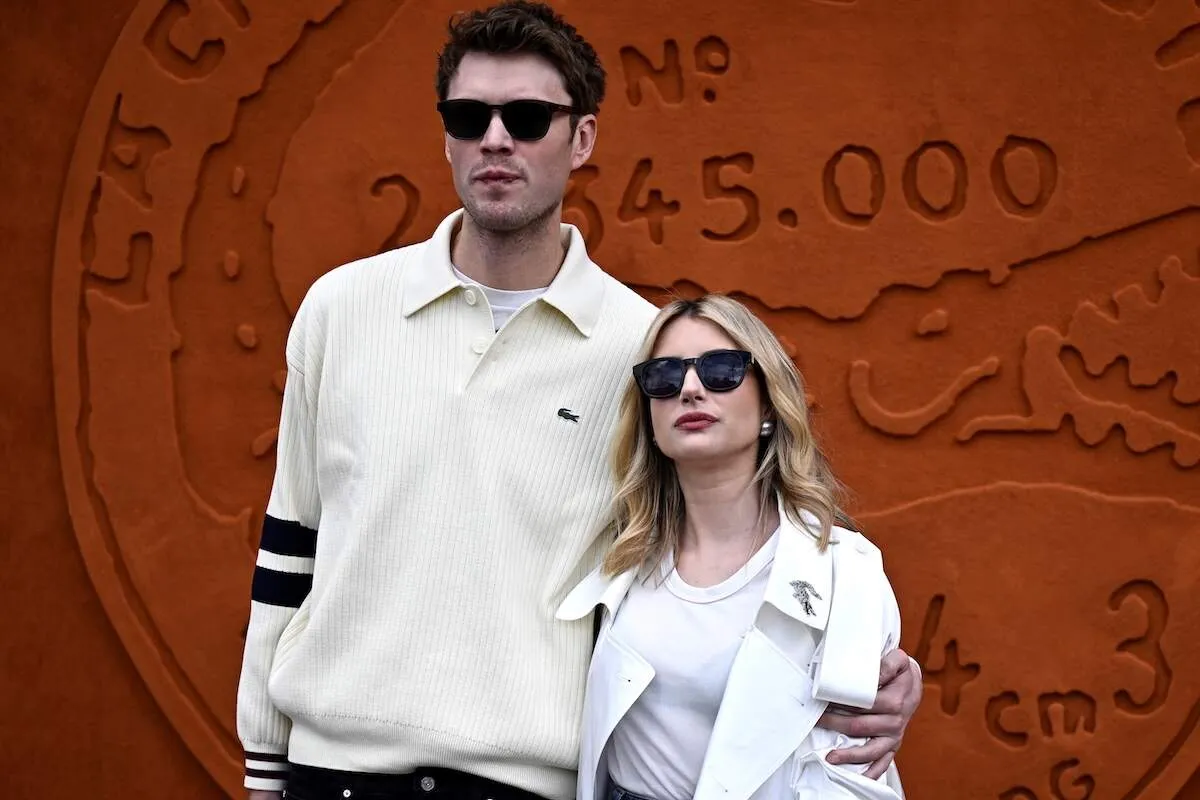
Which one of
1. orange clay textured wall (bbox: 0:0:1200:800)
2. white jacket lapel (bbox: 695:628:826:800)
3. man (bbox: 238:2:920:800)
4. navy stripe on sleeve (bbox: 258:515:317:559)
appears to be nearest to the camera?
white jacket lapel (bbox: 695:628:826:800)

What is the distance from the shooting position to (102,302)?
10.9 ft

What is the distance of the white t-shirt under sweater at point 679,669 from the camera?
6.25 feet

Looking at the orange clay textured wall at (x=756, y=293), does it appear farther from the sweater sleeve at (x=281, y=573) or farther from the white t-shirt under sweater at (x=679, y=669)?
the white t-shirt under sweater at (x=679, y=669)

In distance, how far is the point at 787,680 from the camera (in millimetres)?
1871

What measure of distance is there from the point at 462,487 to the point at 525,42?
2.32 ft

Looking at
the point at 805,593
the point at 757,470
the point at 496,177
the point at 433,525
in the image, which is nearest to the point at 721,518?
the point at 757,470

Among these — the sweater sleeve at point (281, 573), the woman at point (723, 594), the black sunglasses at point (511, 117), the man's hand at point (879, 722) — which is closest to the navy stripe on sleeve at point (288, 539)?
the sweater sleeve at point (281, 573)

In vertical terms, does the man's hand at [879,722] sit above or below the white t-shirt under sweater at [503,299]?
below

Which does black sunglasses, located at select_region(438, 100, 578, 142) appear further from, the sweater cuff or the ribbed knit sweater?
the sweater cuff

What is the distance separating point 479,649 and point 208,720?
1698mm

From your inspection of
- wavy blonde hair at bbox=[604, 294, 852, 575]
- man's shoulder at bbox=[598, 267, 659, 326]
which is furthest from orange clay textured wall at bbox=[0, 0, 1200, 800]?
wavy blonde hair at bbox=[604, 294, 852, 575]

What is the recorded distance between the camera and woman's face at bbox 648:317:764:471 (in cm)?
200

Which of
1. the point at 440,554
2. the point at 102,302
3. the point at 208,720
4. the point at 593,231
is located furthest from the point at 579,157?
the point at 208,720

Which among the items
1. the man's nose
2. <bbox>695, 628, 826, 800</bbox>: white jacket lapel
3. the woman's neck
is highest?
the man's nose
